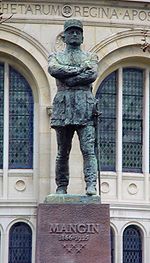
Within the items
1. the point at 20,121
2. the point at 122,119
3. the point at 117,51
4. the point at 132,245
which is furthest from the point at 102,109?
the point at 132,245

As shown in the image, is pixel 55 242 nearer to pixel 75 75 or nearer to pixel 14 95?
pixel 75 75

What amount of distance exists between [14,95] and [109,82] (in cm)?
296

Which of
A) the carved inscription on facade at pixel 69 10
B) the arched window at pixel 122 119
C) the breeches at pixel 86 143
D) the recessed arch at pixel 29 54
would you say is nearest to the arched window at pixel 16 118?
the recessed arch at pixel 29 54

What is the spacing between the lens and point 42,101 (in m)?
38.4

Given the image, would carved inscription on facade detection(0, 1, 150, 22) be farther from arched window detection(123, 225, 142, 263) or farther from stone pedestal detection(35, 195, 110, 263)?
stone pedestal detection(35, 195, 110, 263)

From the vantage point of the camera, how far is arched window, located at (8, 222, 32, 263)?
3847cm

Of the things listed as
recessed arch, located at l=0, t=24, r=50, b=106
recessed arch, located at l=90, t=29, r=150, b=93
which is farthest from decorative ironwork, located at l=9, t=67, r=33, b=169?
recessed arch, located at l=90, t=29, r=150, b=93

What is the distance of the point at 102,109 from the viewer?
130ft

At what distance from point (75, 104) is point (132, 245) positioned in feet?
59.9

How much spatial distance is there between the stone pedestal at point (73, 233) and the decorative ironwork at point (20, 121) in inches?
720

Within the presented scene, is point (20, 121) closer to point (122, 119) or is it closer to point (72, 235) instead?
point (122, 119)

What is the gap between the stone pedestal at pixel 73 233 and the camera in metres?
20.8

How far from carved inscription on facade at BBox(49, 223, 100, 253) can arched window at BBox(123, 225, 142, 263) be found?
1831 cm

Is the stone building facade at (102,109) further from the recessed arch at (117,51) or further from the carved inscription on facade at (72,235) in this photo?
the carved inscription on facade at (72,235)
